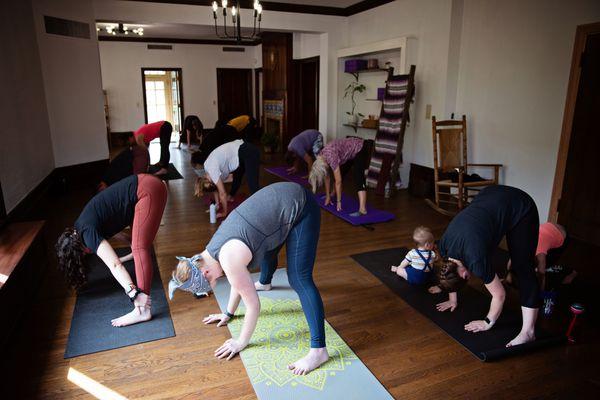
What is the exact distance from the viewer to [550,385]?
6.80 ft

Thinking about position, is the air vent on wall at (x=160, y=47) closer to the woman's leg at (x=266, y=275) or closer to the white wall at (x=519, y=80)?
the white wall at (x=519, y=80)

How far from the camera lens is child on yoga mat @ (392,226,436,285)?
2.98 meters

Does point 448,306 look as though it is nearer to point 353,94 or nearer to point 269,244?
point 269,244

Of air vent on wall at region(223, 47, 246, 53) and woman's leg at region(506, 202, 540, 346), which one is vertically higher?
air vent on wall at region(223, 47, 246, 53)

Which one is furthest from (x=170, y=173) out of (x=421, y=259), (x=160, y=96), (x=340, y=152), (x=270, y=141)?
(x=160, y=96)

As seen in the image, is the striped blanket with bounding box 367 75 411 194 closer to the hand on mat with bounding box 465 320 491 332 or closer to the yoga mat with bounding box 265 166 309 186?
the yoga mat with bounding box 265 166 309 186

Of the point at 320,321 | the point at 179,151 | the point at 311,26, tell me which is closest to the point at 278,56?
the point at 311,26

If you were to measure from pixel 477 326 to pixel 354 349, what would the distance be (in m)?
0.77

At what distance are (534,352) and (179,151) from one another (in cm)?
854

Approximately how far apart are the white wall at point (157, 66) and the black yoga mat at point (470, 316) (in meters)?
9.70

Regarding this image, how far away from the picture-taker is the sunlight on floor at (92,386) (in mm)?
1995

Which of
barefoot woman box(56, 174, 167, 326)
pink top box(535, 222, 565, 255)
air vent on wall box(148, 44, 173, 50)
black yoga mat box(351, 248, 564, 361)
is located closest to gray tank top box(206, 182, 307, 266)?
barefoot woman box(56, 174, 167, 326)

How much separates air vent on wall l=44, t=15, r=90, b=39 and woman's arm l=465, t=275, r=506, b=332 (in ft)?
20.0

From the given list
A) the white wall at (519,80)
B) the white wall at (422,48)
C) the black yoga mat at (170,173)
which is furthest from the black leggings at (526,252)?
the black yoga mat at (170,173)
